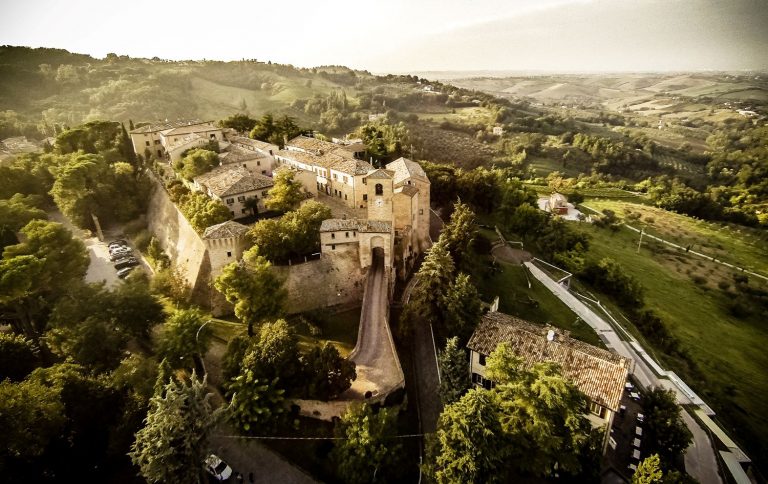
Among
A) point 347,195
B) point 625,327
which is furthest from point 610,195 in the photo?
point 347,195

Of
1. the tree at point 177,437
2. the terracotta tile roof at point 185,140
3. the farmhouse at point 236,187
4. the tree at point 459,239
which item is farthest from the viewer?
the terracotta tile roof at point 185,140

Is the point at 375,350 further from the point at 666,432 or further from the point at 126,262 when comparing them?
the point at 126,262

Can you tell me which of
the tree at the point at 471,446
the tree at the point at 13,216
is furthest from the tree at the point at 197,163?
the tree at the point at 471,446

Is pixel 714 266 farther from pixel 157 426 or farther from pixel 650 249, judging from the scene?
pixel 157 426

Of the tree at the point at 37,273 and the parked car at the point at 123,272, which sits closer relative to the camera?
the tree at the point at 37,273

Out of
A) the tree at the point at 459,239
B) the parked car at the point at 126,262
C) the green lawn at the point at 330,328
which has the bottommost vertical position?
the green lawn at the point at 330,328

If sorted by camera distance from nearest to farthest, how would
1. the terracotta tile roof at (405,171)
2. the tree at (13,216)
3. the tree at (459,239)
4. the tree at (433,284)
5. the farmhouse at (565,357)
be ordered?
the farmhouse at (565,357), the tree at (433,284), the tree at (459,239), the tree at (13,216), the terracotta tile roof at (405,171)

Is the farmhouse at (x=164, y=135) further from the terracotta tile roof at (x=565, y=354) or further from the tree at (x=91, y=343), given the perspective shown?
the terracotta tile roof at (x=565, y=354)

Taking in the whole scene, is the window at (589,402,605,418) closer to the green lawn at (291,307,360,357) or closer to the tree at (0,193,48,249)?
the green lawn at (291,307,360,357)
